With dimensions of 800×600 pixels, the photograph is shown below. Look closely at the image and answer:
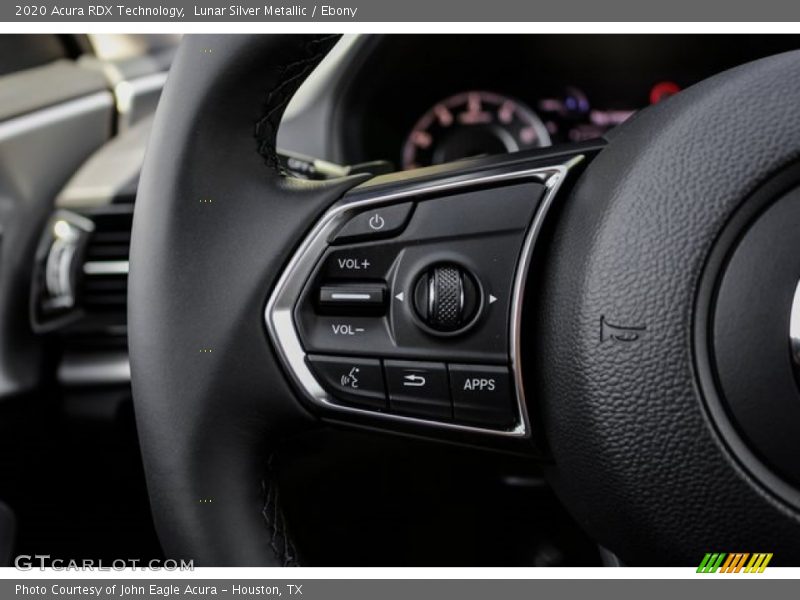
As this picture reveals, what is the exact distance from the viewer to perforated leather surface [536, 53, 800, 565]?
69 centimetres

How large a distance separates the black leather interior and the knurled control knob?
119 millimetres

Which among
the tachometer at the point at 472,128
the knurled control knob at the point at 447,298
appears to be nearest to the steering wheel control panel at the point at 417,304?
the knurled control knob at the point at 447,298

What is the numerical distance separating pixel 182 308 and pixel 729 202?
0.43 m

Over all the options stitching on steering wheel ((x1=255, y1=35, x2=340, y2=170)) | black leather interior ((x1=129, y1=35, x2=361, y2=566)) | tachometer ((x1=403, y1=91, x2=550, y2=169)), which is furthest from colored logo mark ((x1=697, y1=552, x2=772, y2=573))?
tachometer ((x1=403, y1=91, x2=550, y2=169))

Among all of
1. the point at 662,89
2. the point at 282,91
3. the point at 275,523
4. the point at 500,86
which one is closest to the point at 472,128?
the point at 500,86

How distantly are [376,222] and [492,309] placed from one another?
0.41 feet

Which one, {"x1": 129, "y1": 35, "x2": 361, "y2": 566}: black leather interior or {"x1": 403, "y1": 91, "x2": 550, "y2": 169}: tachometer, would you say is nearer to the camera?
{"x1": 129, "y1": 35, "x2": 361, "y2": 566}: black leather interior

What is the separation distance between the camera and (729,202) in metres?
0.69

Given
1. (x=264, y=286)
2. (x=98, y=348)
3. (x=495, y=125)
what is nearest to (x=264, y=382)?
(x=264, y=286)

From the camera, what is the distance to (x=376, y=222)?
798 millimetres

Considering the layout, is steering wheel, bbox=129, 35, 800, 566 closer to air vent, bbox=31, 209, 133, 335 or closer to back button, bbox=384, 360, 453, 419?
back button, bbox=384, 360, 453, 419

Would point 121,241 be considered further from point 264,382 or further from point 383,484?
point 264,382

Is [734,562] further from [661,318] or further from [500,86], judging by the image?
[500,86]

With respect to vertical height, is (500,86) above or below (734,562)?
above
